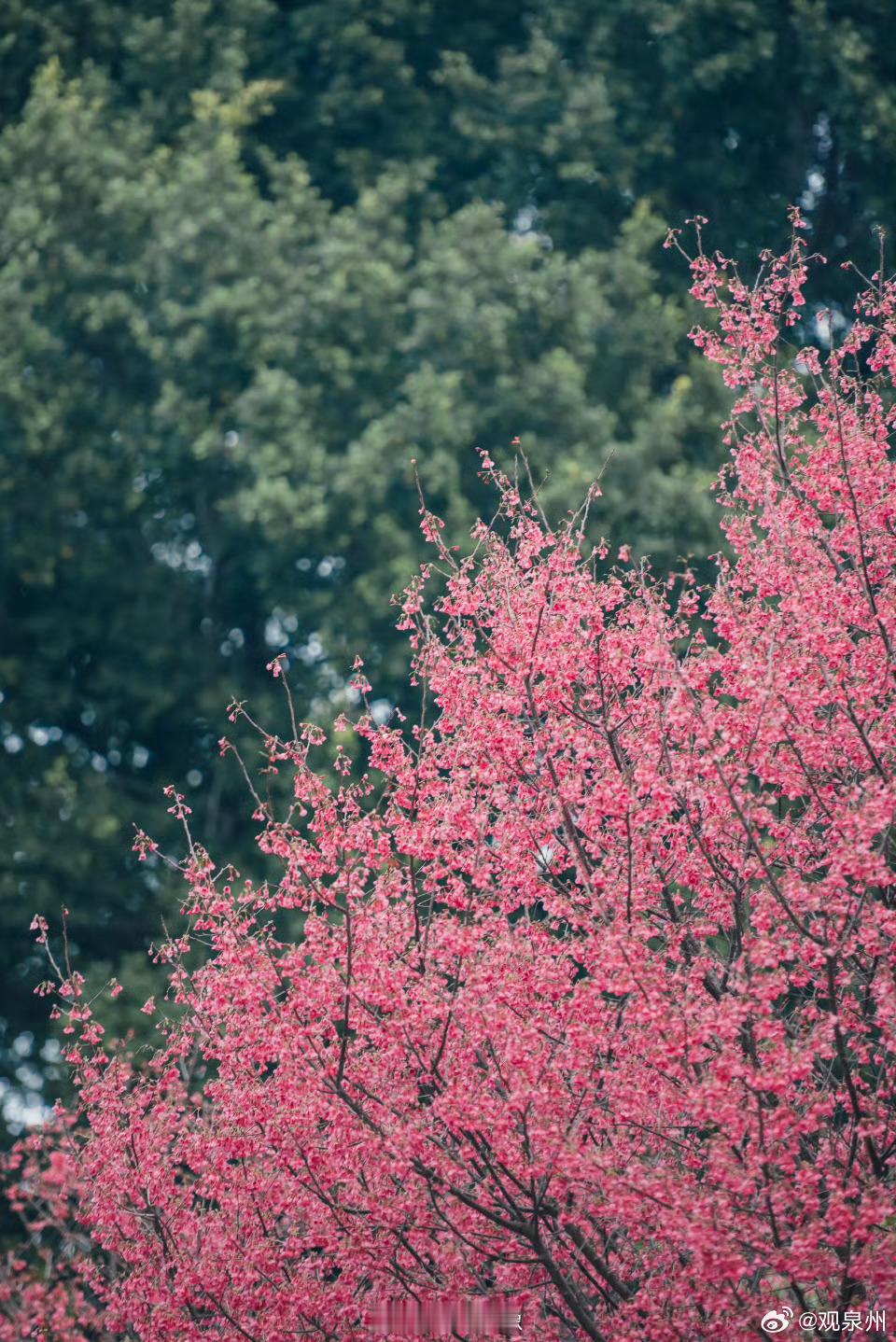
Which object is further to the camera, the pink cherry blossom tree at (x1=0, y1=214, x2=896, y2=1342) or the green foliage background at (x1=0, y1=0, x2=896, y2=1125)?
the green foliage background at (x1=0, y1=0, x2=896, y2=1125)

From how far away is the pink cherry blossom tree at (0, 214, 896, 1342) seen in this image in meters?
5.68

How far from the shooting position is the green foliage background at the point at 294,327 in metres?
15.6

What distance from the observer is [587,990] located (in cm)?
596

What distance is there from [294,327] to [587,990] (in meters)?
11.5

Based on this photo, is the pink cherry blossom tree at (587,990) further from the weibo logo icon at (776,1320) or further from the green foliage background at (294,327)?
the green foliage background at (294,327)

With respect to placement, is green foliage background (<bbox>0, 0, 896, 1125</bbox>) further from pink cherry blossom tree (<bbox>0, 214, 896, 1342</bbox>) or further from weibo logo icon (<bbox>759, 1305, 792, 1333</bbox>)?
weibo logo icon (<bbox>759, 1305, 792, 1333</bbox>)

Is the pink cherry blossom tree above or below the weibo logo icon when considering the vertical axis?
above

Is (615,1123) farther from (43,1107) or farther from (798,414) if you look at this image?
(43,1107)

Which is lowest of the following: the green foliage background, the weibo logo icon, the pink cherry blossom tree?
the weibo logo icon

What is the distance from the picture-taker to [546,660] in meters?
7.02

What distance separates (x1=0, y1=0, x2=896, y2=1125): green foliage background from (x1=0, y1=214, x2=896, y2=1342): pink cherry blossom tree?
7067mm

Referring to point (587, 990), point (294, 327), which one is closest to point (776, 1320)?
point (587, 990)

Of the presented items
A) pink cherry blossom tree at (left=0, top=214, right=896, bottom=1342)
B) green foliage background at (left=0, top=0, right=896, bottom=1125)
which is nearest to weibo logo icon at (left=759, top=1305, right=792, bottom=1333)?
pink cherry blossom tree at (left=0, top=214, right=896, bottom=1342)

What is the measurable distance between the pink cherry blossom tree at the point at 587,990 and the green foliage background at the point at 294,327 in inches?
278
